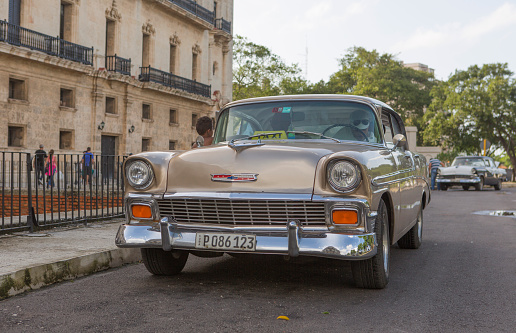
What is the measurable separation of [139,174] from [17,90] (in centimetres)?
2226

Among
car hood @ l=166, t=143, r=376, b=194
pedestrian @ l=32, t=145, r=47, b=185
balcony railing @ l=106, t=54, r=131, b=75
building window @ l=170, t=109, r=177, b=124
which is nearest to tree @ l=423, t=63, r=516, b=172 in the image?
building window @ l=170, t=109, r=177, b=124

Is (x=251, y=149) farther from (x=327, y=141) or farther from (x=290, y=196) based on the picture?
(x=327, y=141)

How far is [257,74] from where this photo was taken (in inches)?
2211

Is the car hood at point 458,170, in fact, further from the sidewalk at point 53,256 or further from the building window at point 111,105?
the sidewalk at point 53,256

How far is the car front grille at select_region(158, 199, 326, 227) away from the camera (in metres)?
4.70

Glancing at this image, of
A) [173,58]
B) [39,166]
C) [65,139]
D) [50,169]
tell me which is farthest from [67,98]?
[39,166]

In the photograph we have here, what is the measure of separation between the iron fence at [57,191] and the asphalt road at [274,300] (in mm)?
2517

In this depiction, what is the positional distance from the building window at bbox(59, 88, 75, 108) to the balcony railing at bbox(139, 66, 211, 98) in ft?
18.6

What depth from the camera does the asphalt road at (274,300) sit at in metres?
4.11

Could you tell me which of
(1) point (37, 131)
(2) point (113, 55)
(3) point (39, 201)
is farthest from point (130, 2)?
(3) point (39, 201)

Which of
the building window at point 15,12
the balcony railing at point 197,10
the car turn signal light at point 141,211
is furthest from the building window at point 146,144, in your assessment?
the car turn signal light at point 141,211

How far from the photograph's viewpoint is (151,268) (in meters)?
5.72

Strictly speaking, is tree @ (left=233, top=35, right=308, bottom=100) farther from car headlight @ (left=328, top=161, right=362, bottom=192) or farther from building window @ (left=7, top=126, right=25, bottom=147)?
car headlight @ (left=328, top=161, right=362, bottom=192)

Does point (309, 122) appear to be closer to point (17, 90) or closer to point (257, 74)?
point (17, 90)
